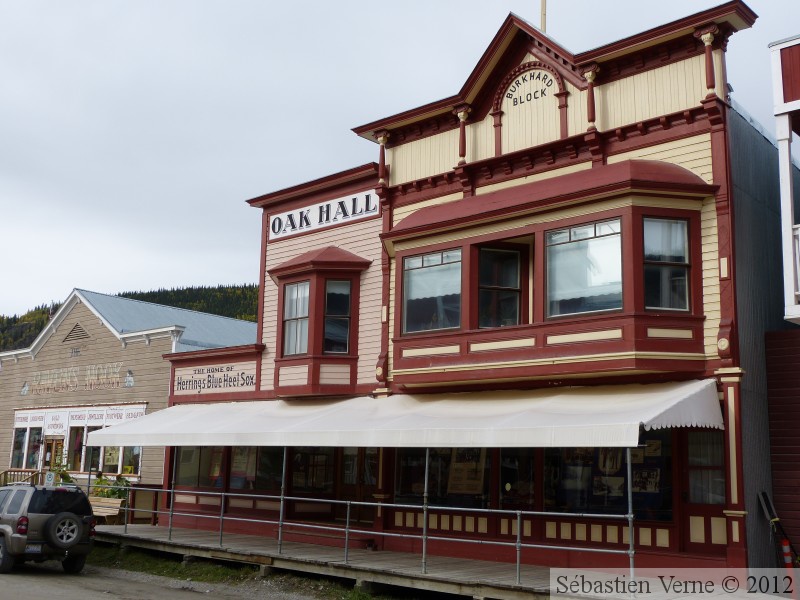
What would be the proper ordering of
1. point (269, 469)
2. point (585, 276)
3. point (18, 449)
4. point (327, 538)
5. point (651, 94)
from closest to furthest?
point (585, 276)
point (651, 94)
point (327, 538)
point (269, 469)
point (18, 449)

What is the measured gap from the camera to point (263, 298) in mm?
20938

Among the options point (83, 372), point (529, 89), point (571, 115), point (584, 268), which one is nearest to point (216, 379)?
point (83, 372)

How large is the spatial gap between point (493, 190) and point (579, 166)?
6.09 ft

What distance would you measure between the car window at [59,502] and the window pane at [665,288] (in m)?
11.2

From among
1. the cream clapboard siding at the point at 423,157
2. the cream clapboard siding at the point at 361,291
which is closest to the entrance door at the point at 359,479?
the cream clapboard siding at the point at 361,291

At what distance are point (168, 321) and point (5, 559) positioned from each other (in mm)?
14763

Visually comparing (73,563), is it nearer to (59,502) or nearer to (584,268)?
(59,502)

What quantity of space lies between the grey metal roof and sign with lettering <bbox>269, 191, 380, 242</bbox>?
6.24m

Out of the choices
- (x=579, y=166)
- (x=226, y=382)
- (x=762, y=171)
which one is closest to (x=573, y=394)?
(x=579, y=166)

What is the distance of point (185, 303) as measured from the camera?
84.2 metres

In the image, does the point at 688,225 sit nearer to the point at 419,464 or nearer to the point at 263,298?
the point at 419,464

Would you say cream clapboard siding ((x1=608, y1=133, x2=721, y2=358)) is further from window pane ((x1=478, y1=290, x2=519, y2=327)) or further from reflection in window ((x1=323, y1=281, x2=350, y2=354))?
reflection in window ((x1=323, y1=281, x2=350, y2=354))

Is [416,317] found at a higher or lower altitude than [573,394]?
higher

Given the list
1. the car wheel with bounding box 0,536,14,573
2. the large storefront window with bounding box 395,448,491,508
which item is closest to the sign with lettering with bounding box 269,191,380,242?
the large storefront window with bounding box 395,448,491,508
